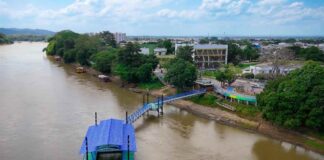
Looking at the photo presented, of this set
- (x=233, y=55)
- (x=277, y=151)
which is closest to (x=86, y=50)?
(x=233, y=55)

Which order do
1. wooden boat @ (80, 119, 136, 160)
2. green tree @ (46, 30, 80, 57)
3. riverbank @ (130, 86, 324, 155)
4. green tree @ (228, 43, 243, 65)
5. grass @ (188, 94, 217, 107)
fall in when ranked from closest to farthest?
1. wooden boat @ (80, 119, 136, 160)
2. riverbank @ (130, 86, 324, 155)
3. grass @ (188, 94, 217, 107)
4. green tree @ (228, 43, 243, 65)
5. green tree @ (46, 30, 80, 57)

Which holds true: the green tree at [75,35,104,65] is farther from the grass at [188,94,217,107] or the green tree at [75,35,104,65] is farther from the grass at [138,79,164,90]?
the grass at [188,94,217,107]

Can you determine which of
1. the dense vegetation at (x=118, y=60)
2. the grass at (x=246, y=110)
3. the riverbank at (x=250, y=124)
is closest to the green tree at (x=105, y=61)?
the dense vegetation at (x=118, y=60)

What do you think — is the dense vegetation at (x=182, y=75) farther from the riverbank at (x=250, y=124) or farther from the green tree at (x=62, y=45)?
the green tree at (x=62, y=45)

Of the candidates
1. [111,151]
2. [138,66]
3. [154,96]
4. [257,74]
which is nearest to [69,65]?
[138,66]

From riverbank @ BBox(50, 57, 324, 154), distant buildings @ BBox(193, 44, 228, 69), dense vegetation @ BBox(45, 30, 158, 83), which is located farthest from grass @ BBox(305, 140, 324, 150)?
distant buildings @ BBox(193, 44, 228, 69)

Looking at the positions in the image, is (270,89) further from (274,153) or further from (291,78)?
(274,153)
